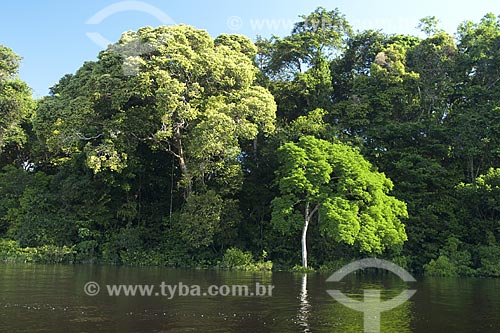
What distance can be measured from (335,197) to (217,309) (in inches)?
687

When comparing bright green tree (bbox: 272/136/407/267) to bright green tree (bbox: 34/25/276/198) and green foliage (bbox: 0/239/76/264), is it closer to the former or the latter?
bright green tree (bbox: 34/25/276/198)

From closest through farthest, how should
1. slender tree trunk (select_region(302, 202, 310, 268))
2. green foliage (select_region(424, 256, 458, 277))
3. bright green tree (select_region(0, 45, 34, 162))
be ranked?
green foliage (select_region(424, 256, 458, 277)), slender tree trunk (select_region(302, 202, 310, 268)), bright green tree (select_region(0, 45, 34, 162))

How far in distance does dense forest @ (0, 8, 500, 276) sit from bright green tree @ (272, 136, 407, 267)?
0.10 m

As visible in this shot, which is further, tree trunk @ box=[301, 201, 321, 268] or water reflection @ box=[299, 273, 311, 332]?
tree trunk @ box=[301, 201, 321, 268]

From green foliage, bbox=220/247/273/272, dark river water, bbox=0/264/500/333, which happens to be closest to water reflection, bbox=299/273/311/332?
dark river water, bbox=0/264/500/333

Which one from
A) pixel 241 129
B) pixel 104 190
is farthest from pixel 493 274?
pixel 104 190

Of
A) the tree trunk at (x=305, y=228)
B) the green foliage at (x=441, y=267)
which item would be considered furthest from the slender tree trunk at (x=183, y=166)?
the green foliage at (x=441, y=267)

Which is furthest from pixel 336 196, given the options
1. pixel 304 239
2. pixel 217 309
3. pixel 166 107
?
pixel 217 309

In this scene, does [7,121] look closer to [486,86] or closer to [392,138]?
[392,138]

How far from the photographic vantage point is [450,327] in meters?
11.3

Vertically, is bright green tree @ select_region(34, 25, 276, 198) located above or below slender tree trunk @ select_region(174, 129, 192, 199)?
above

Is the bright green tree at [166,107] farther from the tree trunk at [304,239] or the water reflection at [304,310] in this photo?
the water reflection at [304,310]

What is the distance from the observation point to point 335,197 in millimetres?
29688

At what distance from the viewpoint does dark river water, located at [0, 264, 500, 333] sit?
1077 centimetres
